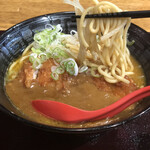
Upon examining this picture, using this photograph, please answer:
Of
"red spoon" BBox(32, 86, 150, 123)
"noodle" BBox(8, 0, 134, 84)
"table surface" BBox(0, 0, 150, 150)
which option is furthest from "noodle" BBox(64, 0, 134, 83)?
"table surface" BBox(0, 0, 150, 150)

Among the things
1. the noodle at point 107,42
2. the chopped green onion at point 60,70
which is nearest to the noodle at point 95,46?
the noodle at point 107,42

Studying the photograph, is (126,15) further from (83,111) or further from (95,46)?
(83,111)

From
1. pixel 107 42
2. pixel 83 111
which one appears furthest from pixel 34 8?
pixel 83 111

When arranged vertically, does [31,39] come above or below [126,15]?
below

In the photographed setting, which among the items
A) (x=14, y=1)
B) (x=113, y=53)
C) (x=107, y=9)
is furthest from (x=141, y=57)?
(x=14, y=1)

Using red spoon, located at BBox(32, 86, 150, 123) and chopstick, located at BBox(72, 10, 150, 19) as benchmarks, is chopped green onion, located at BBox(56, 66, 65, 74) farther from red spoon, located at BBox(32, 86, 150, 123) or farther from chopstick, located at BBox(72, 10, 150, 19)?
chopstick, located at BBox(72, 10, 150, 19)

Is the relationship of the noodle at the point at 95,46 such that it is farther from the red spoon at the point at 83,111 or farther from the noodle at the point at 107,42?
the red spoon at the point at 83,111

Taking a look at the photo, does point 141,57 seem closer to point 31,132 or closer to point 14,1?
point 31,132
